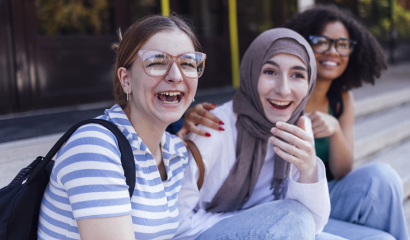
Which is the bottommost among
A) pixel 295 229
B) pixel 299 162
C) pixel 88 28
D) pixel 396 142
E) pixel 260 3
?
pixel 396 142

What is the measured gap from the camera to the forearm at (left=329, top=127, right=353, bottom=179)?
221 cm

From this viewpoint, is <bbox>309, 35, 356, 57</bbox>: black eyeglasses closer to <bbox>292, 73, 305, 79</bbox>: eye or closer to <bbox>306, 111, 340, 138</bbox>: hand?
<bbox>306, 111, 340, 138</bbox>: hand

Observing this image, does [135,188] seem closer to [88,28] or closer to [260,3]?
[88,28]

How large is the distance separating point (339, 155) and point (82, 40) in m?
3.20

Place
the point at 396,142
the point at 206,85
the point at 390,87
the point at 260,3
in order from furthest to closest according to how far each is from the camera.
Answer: the point at 260,3 → the point at 390,87 → the point at 206,85 → the point at 396,142

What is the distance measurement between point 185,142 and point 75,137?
2.23 feet

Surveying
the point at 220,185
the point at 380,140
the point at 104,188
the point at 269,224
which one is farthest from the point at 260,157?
the point at 380,140

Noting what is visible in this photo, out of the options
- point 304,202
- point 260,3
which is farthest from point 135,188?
point 260,3

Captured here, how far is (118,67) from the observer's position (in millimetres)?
1494

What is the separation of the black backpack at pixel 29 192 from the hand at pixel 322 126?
4.29ft

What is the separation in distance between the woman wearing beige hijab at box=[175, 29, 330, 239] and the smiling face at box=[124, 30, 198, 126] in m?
0.43

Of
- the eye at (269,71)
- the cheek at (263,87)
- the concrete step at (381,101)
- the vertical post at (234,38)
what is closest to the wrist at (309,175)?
the cheek at (263,87)

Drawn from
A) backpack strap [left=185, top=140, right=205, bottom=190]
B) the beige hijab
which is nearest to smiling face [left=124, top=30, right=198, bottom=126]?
backpack strap [left=185, top=140, right=205, bottom=190]

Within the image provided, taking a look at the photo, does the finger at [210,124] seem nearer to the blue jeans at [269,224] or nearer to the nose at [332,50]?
the blue jeans at [269,224]
